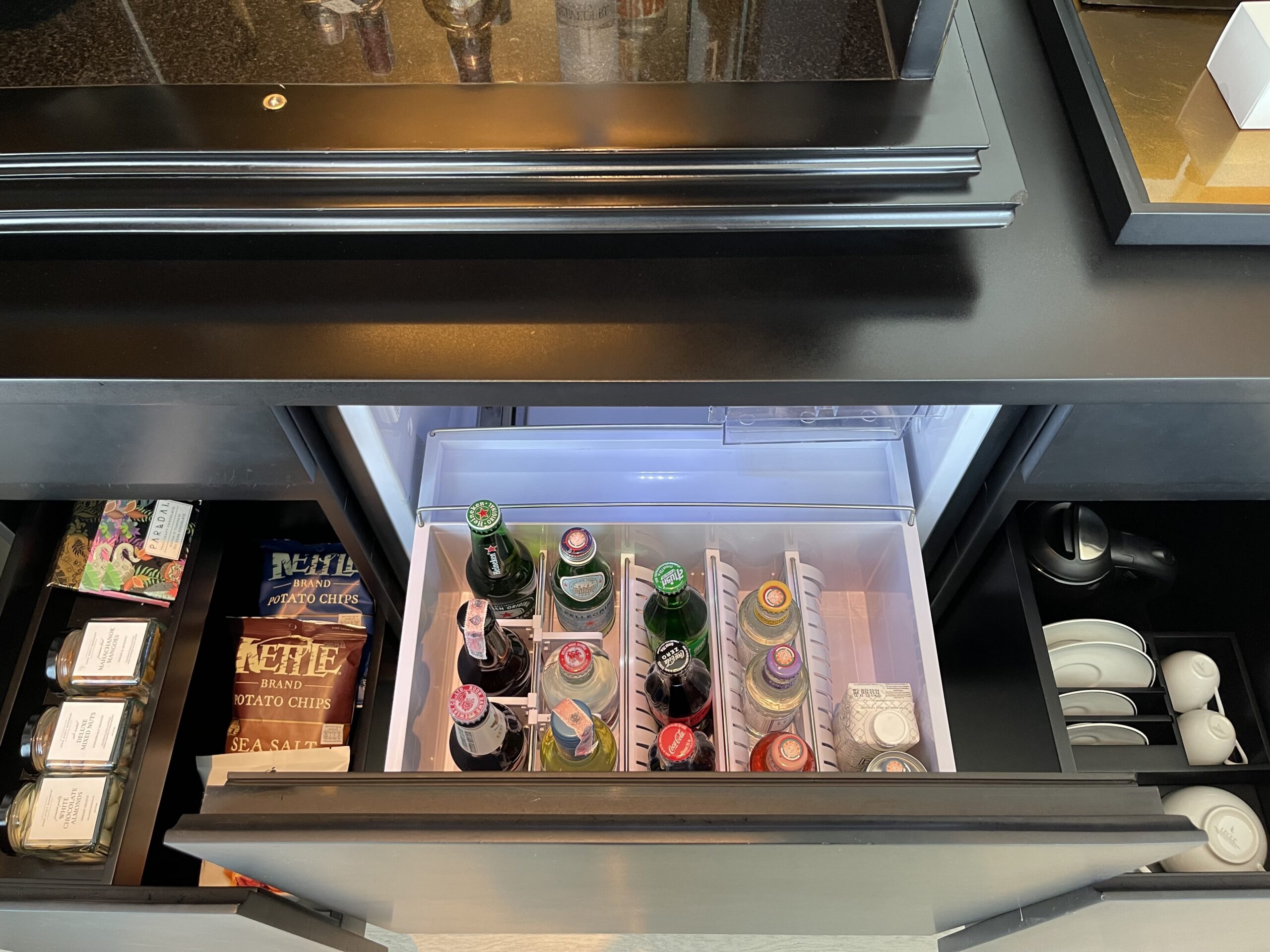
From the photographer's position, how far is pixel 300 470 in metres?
0.86

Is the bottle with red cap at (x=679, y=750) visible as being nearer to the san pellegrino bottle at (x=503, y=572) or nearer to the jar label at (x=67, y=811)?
the san pellegrino bottle at (x=503, y=572)

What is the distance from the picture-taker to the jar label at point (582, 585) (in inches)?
37.7

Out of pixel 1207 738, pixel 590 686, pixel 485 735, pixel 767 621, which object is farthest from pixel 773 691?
pixel 1207 738

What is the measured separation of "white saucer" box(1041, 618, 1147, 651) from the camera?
1.05 meters

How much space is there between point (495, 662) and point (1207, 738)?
0.84 metres

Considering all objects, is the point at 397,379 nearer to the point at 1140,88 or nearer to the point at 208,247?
the point at 208,247

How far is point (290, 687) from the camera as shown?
3.65 ft

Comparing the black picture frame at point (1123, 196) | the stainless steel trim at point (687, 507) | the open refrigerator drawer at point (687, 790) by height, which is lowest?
the open refrigerator drawer at point (687, 790)

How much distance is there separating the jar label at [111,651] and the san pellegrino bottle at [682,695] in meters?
0.57

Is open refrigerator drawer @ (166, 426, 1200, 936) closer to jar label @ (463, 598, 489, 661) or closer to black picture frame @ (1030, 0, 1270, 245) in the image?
jar label @ (463, 598, 489, 661)

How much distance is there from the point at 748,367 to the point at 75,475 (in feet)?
2.32

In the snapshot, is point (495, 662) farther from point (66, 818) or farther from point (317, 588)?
point (66, 818)

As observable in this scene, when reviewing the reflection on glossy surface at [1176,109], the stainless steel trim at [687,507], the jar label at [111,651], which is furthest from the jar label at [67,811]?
the reflection on glossy surface at [1176,109]

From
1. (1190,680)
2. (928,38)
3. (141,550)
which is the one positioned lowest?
(1190,680)
